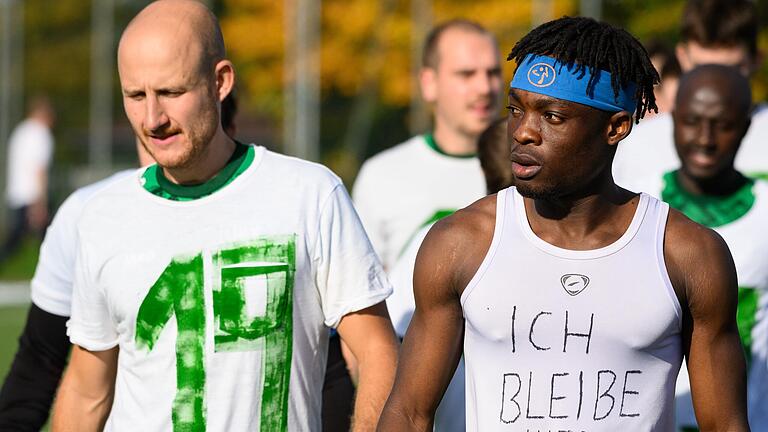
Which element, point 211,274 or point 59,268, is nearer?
point 211,274

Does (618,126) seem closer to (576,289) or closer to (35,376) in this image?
(576,289)

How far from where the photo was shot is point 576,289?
12.6 ft

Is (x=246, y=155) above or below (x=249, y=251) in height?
above

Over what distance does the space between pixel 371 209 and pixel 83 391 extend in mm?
2705

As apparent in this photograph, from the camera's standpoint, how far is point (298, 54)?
94.4 ft

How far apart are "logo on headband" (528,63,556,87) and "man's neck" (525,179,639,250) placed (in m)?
0.31

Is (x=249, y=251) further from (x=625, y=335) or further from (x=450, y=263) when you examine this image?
(x=625, y=335)

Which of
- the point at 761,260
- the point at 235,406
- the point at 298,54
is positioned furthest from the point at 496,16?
the point at 235,406

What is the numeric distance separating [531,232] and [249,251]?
3.08 ft

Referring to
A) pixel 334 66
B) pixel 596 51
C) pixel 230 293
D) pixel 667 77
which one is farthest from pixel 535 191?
pixel 334 66

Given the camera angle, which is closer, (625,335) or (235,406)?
(625,335)

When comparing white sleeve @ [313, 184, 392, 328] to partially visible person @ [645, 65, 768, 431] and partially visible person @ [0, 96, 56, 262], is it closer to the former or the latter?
partially visible person @ [645, 65, 768, 431]

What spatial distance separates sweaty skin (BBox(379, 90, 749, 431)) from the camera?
12.5 ft

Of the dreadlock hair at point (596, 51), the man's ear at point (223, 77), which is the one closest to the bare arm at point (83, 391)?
the man's ear at point (223, 77)
